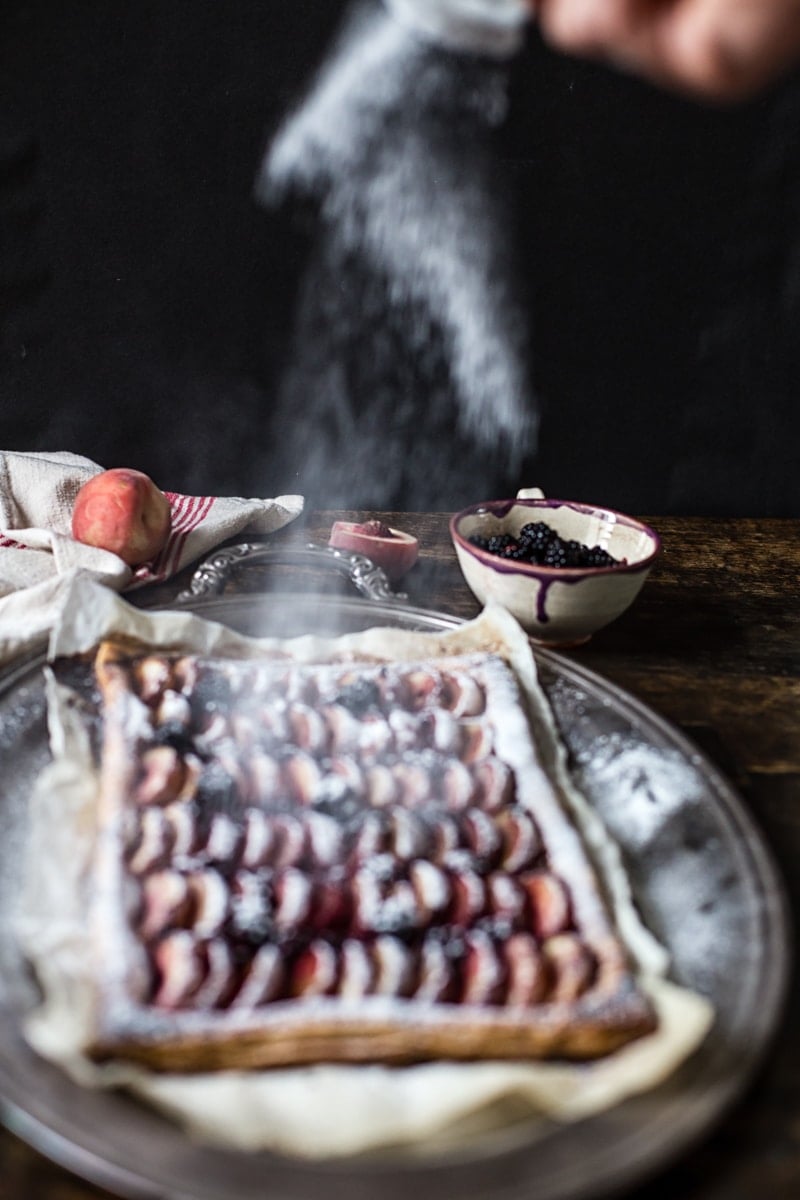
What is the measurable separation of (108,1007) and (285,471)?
215 cm

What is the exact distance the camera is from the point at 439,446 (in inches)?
113

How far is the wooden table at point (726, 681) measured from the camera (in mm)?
829

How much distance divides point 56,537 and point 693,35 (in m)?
1.48

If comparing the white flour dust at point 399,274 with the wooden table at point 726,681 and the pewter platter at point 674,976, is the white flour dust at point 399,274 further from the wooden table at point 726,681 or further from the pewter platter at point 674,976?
the pewter platter at point 674,976

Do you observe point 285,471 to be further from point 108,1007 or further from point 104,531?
point 108,1007

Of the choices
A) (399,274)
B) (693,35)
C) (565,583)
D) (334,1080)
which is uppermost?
(693,35)

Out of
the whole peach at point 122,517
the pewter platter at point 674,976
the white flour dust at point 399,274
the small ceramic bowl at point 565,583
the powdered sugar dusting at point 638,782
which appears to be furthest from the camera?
the white flour dust at point 399,274

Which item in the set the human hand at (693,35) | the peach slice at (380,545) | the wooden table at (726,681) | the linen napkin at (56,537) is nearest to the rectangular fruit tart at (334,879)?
the wooden table at (726,681)

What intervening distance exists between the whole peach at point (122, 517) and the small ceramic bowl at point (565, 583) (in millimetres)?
657

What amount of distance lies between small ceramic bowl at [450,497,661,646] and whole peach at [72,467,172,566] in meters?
0.66

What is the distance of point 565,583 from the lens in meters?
1.63

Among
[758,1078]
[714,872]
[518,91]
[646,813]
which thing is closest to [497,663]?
[646,813]

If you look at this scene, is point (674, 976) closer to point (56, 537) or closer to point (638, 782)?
point (638, 782)

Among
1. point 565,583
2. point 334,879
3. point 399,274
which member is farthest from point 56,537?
point 399,274
